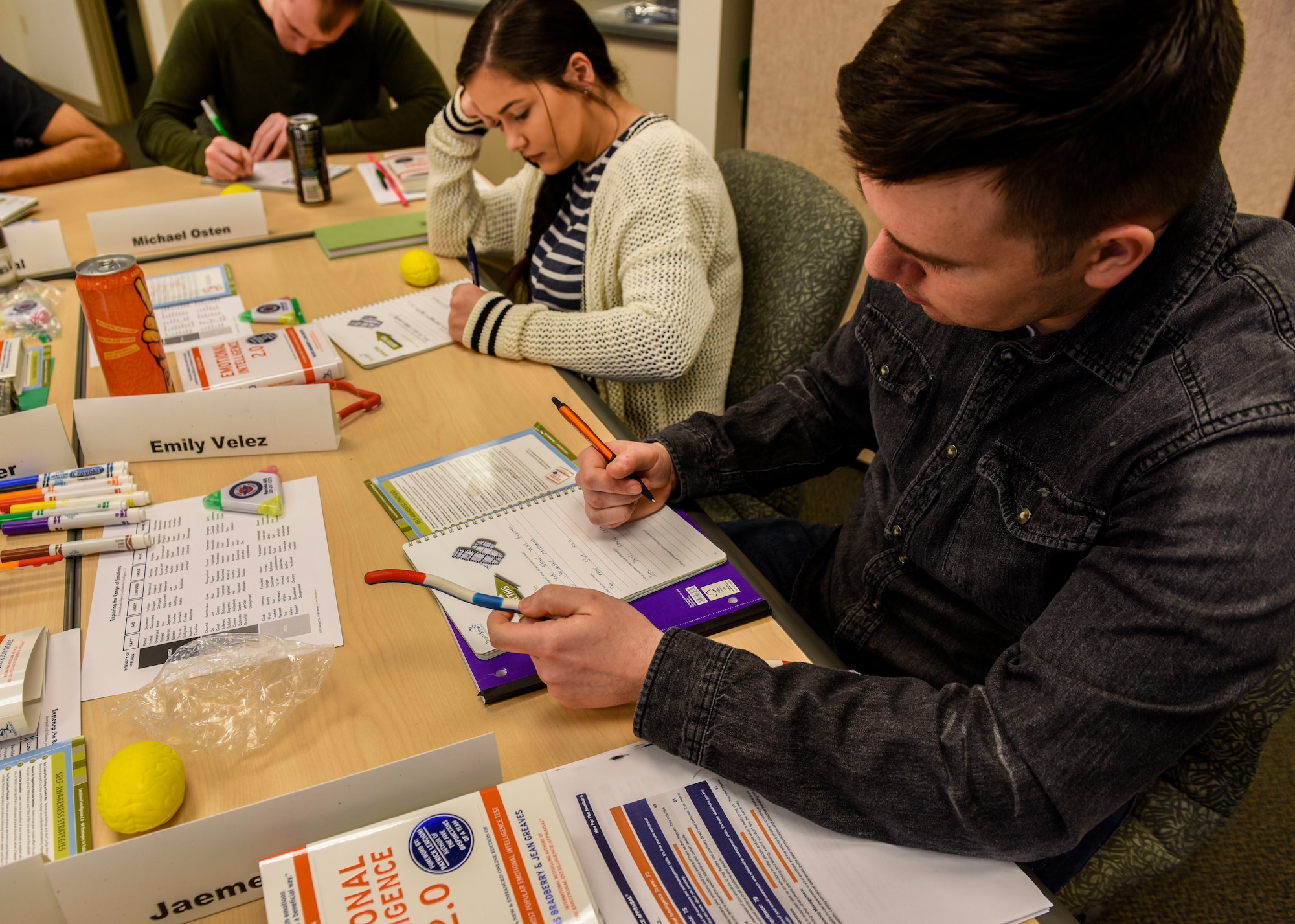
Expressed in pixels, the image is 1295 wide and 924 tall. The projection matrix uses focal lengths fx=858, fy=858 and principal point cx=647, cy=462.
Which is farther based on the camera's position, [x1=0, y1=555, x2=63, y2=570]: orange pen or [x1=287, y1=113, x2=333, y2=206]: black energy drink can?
[x1=287, y1=113, x2=333, y2=206]: black energy drink can

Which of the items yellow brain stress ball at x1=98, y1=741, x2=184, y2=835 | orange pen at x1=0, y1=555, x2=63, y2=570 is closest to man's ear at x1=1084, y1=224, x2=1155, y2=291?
yellow brain stress ball at x1=98, y1=741, x2=184, y2=835

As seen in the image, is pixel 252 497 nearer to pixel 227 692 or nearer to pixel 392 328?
pixel 227 692

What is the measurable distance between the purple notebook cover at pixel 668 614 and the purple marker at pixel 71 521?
0.44 metres

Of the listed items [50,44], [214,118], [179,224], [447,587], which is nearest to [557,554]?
[447,587]

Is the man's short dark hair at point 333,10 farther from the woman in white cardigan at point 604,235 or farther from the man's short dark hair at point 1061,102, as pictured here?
the man's short dark hair at point 1061,102

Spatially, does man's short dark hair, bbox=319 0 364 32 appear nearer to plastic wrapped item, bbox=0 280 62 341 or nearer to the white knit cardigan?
plastic wrapped item, bbox=0 280 62 341

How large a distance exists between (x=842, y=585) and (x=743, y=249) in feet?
2.37

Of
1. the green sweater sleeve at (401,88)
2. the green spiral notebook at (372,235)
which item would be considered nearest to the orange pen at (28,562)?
the green spiral notebook at (372,235)

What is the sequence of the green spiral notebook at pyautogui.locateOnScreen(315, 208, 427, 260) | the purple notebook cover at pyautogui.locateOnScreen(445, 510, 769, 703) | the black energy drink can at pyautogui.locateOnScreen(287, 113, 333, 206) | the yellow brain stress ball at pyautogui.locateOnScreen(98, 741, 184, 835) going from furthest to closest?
the black energy drink can at pyautogui.locateOnScreen(287, 113, 333, 206) < the green spiral notebook at pyautogui.locateOnScreen(315, 208, 427, 260) < the purple notebook cover at pyautogui.locateOnScreen(445, 510, 769, 703) < the yellow brain stress ball at pyautogui.locateOnScreen(98, 741, 184, 835)

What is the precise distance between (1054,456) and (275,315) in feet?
4.11

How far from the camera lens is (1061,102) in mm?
575

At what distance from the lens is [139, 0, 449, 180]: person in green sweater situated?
7.19 feet

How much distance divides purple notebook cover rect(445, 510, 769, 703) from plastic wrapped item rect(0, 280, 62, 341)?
1.06m

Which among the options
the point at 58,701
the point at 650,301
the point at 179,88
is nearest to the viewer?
the point at 58,701
